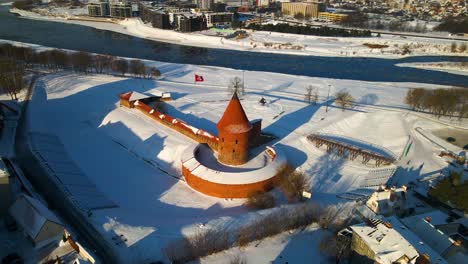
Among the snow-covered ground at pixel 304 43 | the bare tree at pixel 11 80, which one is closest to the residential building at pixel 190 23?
the snow-covered ground at pixel 304 43

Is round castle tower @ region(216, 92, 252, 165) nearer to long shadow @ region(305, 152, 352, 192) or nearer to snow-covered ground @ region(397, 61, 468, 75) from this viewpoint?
long shadow @ region(305, 152, 352, 192)

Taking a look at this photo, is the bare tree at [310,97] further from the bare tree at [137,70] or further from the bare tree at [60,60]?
the bare tree at [60,60]

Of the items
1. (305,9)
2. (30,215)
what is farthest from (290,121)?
(305,9)

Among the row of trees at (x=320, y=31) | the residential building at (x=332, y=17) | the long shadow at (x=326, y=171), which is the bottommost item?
the long shadow at (x=326, y=171)

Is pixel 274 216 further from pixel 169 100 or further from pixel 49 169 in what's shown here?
pixel 169 100

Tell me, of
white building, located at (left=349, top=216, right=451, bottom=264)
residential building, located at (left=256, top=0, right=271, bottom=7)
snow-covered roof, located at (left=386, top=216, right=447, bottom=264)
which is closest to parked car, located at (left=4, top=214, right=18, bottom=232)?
white building, located at (left=349, top=216, right=451, bottom=264)

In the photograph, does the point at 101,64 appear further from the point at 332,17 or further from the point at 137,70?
the point at 332,17
